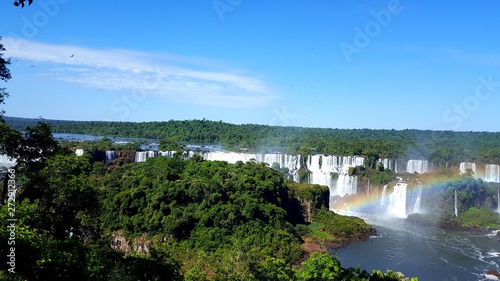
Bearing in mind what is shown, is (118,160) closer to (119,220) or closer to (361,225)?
(119,220)

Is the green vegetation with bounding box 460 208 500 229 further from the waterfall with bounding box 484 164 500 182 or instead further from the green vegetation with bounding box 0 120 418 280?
the green vegetation with bounding box 0 120 418 280

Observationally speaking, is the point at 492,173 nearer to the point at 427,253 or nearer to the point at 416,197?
the point at 416,197

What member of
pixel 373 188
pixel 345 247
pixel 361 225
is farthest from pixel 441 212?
pixel 345 247

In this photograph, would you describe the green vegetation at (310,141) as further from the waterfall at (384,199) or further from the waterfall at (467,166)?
the waterfall at (384,199)

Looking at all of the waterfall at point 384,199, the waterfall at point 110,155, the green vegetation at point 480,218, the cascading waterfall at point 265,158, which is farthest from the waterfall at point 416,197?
the waterfall at point 110,155

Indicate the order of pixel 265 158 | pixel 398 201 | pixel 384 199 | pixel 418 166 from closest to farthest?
pixel 398 201 < pixel 384 199 < pixel 418 166 < pixel 265 158

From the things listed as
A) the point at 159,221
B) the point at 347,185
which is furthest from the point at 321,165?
the point at 159,221

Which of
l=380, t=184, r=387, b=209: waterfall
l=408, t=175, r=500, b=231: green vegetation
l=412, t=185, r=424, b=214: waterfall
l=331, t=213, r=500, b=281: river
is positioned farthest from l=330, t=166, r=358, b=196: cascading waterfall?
l=331, t=213, r=500, b=281: river
